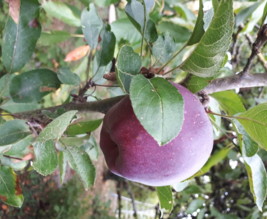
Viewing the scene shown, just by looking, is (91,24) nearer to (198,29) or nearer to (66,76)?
(66,76)

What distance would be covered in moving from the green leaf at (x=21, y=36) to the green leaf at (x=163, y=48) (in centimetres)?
29

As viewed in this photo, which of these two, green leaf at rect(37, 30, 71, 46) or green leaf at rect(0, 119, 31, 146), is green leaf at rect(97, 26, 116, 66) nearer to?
green leaf at rect(0, 119, 31, 146)

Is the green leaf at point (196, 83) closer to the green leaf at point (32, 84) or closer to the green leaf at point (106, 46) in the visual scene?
the green leaf at point (106, 46)

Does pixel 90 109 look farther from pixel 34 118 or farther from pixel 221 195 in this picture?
pixel 221 195

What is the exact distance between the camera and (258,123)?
0.53 metres

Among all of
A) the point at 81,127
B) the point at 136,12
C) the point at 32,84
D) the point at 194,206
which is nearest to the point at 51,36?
the point at 32,84

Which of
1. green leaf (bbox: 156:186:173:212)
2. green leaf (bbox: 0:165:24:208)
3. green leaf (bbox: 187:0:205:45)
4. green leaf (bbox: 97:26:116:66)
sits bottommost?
green leaf (bbox: 0:165:24:208)

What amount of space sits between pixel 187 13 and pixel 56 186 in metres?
2.06

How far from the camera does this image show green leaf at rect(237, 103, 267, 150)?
52 centimetres

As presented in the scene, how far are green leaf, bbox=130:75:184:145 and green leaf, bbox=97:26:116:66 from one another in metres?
0.31

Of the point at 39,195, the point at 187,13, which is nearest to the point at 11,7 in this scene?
the point at 187,13

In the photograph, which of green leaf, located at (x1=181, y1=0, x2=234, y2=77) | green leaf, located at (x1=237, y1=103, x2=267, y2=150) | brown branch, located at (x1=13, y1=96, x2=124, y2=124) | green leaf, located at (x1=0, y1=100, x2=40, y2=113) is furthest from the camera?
green leaf, located at (x1=0, y1=100, x2=40, y2=113)

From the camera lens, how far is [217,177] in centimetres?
192

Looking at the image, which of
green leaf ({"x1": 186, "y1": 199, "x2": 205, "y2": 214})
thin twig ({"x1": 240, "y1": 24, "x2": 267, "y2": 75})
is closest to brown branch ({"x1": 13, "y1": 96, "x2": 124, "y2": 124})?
thin twig ({"x1": 240, "y1": 24, "x2": 267, "y2": 75})
